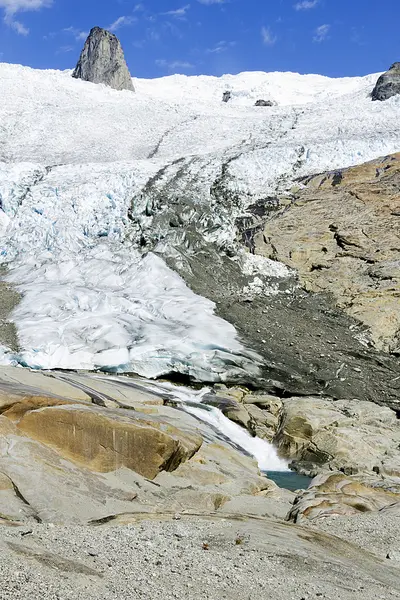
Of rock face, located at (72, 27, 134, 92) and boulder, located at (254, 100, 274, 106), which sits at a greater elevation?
rock face, located at (72, 27, 134, 92)

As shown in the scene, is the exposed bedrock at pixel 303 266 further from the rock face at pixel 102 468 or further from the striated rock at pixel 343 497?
the rock face at pixel 102 468

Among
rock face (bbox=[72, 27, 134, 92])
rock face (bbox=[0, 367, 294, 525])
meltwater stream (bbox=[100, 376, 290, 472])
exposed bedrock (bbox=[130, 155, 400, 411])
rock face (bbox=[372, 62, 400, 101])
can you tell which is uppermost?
rock face (bbox=[72, 27, 134, 92])

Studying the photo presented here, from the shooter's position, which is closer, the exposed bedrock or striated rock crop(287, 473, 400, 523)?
striated rock crop(287, 473, 400, 523)

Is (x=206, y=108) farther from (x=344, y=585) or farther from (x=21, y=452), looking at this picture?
(x=344, y=585)

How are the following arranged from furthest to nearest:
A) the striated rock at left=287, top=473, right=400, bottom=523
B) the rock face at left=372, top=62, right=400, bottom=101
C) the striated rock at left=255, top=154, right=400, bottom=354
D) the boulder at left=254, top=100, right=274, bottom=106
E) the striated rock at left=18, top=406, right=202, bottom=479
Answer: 1. the boulder at left=254, top=100, right=274, bottom=106
2. the rock face at left=372, top=62, right=400, bottom=101
3. the striated rock at left=255, top=154, right=400, bottom=354
4. the striated rock at left=287, top=473, right=400, bottom=523
5. the striated rock at left=18, top=406, right=202, bottom=479

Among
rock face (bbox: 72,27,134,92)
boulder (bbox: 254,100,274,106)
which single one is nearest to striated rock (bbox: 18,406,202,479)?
boulder (bbox: 254,100,274,106)

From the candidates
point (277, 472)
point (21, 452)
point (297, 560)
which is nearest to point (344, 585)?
point (297, 560)

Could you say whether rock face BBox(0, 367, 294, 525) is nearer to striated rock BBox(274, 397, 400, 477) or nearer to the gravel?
the gravel

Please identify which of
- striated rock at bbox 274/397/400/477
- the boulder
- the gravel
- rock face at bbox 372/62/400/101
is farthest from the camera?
the boulder
